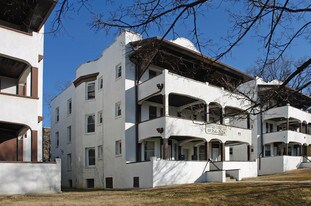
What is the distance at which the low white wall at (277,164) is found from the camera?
34.7 m

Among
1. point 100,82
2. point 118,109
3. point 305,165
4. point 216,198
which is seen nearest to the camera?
point 216,198

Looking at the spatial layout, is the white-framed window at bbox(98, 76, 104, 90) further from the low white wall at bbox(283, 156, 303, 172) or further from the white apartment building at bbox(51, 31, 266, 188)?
the low white wall at bbox(283, 156, 303, 172)

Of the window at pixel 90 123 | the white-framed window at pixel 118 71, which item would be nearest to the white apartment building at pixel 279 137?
the white-framed window at pixel 118 71

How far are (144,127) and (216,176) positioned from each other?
586 cm

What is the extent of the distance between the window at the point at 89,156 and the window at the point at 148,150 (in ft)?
18.0

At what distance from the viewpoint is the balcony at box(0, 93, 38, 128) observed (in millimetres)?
17062

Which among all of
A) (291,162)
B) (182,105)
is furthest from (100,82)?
(291,162)

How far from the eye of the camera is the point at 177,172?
76.1ft

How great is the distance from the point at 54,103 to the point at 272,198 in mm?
29546

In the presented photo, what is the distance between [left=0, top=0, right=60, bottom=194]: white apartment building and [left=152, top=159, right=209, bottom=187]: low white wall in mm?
6369

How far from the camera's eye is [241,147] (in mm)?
37531

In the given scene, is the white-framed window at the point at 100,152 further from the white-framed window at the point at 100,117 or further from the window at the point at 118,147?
the window at the point at 118,147

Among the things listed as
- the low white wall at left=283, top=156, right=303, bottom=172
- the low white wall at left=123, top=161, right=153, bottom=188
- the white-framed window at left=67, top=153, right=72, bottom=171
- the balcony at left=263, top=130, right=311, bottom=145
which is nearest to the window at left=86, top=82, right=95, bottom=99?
the white-framed window at left=67, top=153, right=72, bottom=171

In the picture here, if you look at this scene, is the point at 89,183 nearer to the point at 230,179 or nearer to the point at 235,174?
the point at 230,179
